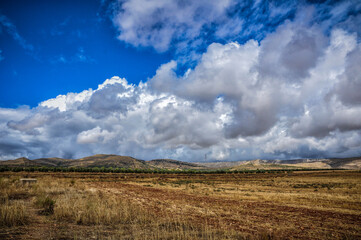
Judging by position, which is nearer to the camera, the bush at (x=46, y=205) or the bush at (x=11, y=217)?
the bush at (x=11, y=217)

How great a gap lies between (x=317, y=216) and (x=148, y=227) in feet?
41.3

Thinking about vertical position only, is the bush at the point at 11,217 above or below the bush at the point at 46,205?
above

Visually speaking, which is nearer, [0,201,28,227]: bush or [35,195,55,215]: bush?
[0,201,28,227]: bush

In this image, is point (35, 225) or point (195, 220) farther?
point (195, 220)

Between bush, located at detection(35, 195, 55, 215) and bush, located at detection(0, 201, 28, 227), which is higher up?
bush, located at detection(0, 201, 28, 227)

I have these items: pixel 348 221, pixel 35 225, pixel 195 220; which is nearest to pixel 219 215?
pixel 195 220

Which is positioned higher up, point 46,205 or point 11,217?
point 11,217

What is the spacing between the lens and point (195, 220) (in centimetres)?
1266

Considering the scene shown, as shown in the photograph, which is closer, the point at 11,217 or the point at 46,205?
the point at 11,217

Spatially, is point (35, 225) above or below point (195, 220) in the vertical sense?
above

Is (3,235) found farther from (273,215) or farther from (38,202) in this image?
(273,215)

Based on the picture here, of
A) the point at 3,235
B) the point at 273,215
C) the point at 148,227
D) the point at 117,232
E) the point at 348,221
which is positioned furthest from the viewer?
the point at 273,215

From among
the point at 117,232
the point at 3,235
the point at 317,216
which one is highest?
the point at 3,235

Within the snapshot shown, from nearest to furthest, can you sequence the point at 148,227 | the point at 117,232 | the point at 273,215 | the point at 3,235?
the point at 3,235, the point at 117,232, the point at 148,227, the point at 273,215
